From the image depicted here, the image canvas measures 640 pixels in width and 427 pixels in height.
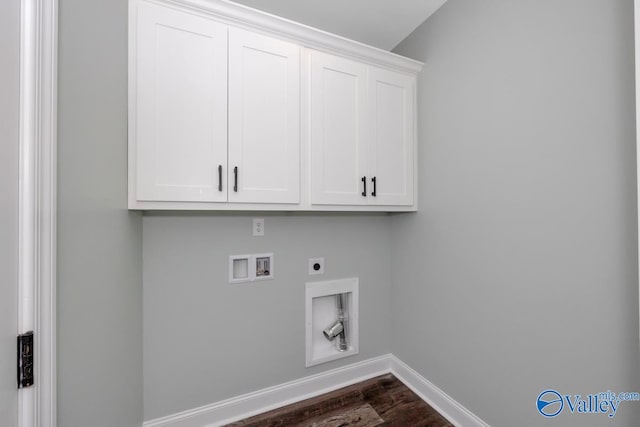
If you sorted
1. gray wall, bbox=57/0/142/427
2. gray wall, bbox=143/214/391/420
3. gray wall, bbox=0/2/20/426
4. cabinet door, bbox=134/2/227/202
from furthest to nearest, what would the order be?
gray wall, bbox=143/214/391/420
cabinet door, bbox=134/2/227/202
gray wall, bbox=57/0/142/427
gray wall, bbox=0/2/20/426

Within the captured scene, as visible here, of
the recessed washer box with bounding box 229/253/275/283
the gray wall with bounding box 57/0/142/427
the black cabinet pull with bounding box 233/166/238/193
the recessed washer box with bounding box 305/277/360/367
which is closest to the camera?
the gray wall with bounding box 57/0/142/427

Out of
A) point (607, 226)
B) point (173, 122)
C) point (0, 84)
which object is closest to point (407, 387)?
point (607, 226)

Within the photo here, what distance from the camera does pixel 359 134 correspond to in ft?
5.51

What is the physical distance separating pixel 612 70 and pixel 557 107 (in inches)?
7.3

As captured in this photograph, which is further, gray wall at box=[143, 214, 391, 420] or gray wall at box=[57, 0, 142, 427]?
gray wall at box=[143, 214, 391, 420]

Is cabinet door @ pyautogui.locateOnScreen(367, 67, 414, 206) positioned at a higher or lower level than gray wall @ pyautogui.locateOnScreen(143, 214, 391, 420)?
higher

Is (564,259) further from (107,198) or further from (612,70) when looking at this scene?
(107,198)

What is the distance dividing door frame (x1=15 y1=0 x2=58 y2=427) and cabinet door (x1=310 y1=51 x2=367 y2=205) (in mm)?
1072

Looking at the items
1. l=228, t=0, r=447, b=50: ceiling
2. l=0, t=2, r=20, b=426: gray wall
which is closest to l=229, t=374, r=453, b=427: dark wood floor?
l=0, t=2, r=20, b=426: gray wall

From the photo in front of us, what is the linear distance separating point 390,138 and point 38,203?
1659mm

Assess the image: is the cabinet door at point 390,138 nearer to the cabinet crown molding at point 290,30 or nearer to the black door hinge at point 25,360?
the cabinet crown molding at point 290,30

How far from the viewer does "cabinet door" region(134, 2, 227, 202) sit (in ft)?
4.05

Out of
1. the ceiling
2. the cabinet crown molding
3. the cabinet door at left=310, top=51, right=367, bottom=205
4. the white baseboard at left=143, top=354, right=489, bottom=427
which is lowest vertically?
the white baseboard at left=143, top=354, right=489, bottom=427

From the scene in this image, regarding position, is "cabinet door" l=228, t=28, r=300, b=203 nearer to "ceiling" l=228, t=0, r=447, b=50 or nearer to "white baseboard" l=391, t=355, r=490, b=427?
"ceiling" l=228, t=0, r=447, b=50
